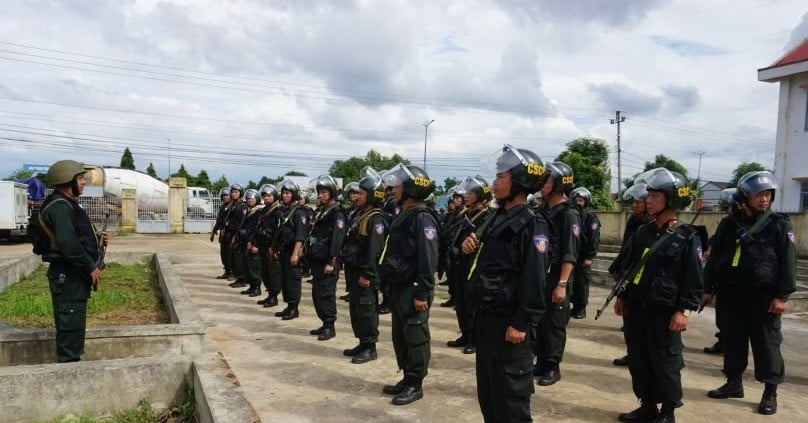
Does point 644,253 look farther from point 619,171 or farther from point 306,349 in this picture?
point 619,171

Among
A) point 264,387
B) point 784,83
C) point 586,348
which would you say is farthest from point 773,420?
point 784,83

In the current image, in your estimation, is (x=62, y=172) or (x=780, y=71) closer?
(x=62, y=172)

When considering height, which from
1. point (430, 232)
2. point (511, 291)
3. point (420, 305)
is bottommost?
point (420, 305)

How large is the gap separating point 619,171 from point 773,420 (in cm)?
3338

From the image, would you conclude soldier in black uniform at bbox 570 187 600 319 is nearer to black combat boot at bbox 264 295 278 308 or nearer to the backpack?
black combat boot at bbox 264 295 278 308

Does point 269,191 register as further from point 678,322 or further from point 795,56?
point 795,56

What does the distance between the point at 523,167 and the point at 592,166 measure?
2716cm

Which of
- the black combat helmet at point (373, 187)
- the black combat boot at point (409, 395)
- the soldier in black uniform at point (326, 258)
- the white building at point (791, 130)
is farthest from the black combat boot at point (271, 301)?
the white building at point (791, 130)

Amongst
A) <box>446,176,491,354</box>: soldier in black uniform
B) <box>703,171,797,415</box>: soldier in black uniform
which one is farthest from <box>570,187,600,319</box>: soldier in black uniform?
<box>703,171,797,415</box>: soldier in black uniform

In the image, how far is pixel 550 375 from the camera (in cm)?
516

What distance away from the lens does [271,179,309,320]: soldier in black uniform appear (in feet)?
23.7

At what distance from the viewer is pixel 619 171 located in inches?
1403

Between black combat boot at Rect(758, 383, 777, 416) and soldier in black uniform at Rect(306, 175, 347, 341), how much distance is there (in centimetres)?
420

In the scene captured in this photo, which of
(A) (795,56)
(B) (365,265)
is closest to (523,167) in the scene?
(B) (365,265)
